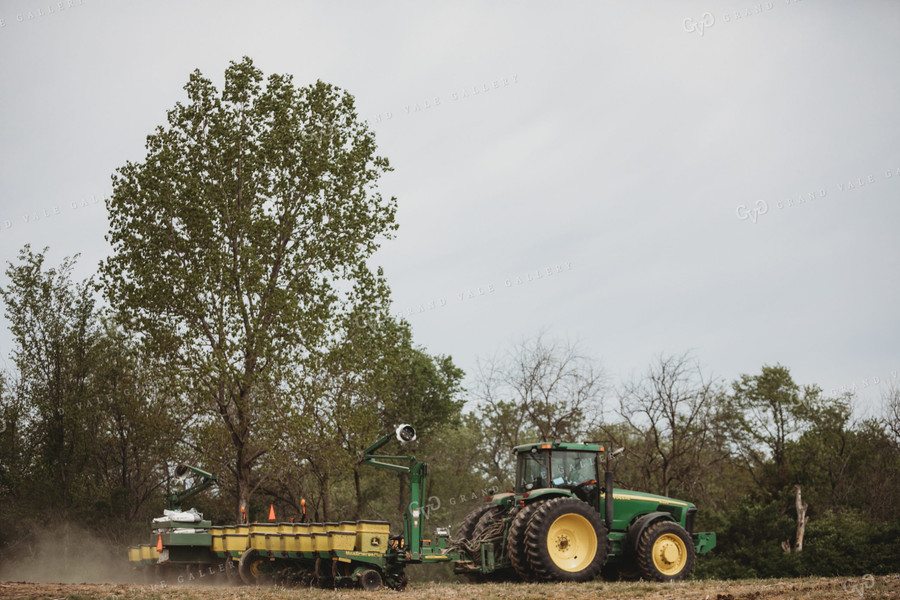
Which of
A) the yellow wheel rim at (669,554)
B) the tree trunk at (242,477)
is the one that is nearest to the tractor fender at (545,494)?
the yellow wheel rim at (669,554)

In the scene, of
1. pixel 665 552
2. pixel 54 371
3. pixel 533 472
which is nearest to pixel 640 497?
pixel 665 552

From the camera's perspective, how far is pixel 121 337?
103ft

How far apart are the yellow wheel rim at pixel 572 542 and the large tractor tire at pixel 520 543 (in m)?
0.44

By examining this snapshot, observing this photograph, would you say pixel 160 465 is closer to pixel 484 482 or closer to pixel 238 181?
pixel 484 482

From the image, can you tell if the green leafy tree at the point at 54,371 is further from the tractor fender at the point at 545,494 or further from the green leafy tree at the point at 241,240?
the tractor fender at the point at 545,494

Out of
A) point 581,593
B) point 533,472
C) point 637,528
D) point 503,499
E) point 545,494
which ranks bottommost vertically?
point 581,593

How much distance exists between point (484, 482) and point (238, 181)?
80.1 feet

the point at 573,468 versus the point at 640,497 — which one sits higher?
the point at 573,468

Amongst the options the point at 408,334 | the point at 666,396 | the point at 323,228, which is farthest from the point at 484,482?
the point at 323,228

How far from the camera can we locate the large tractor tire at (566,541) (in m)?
14.1

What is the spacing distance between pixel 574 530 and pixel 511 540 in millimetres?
1204

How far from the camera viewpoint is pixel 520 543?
1437 centimetres

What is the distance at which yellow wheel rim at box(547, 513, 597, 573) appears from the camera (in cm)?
1445

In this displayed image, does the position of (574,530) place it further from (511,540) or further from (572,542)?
(511,540)
